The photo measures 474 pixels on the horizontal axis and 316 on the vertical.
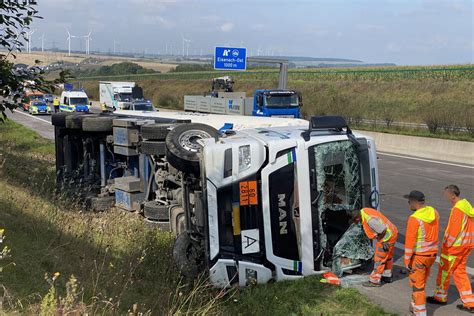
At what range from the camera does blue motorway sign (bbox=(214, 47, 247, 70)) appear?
91.0 feet

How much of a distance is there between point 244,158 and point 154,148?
231cm

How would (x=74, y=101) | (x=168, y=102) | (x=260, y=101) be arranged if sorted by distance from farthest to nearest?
(x=168, y=102) → (x=74, y=101) → (x=260, y=101)

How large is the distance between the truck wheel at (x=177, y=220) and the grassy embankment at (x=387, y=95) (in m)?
17.1

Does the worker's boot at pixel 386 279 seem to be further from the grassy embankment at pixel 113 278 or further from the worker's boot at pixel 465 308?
the worker's boot at pixel 465 308

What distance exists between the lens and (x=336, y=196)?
6.04 m

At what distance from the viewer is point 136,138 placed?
8625mm

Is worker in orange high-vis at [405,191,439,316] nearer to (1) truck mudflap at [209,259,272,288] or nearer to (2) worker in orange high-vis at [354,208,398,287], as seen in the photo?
(2) worker in orange high-vis at [354,208,398,287]

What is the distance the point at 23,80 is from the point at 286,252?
13.1 feet

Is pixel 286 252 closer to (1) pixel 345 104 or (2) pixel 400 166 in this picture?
(2) pixel 400 166

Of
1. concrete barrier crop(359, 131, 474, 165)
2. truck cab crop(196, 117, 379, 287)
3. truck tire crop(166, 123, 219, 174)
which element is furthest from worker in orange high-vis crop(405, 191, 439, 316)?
concrete barrier crop(359, 131, 474, 165)

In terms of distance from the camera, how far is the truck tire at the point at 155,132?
25.0ft

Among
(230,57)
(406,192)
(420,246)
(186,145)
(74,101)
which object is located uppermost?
(230,57)

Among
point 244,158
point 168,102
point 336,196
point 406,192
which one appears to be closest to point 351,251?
point 336,196

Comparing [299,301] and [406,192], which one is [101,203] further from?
[406,192]
